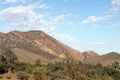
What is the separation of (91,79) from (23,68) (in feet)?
121

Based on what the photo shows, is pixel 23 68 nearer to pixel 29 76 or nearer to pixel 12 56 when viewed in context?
pixel 12 56

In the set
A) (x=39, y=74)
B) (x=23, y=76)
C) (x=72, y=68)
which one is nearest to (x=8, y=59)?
(x=23, y=76)

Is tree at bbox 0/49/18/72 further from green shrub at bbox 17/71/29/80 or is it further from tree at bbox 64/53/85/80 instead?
tree at bbox 64/53/85/80

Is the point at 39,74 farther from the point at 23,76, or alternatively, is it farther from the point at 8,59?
the point at 8,59

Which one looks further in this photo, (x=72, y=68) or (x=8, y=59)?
(x=8, y=59)

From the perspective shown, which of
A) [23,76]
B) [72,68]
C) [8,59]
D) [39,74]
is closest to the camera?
[72,68]

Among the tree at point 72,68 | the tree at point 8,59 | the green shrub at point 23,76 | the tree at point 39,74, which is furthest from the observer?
the tree at point 8,59

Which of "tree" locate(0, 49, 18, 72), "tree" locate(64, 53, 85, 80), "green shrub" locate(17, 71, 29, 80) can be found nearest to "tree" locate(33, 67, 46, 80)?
"green shrub" locate(17, 71, 29, 80)

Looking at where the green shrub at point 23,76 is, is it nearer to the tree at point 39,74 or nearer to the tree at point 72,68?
the tree at point 39,74

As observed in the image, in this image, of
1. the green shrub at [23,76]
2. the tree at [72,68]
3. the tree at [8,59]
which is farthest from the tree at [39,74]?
the tree at [72,68]

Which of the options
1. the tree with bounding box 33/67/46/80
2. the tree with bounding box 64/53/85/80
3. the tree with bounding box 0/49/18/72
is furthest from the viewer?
the tree with bounding box 0/49/18/72

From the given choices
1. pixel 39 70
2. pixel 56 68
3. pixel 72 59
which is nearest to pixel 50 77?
pixel 39 70

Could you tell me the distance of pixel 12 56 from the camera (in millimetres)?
135125

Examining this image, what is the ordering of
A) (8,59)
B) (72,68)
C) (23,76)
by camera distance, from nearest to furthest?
1. (72,68)
2. (23,76)
3. (8,59)
